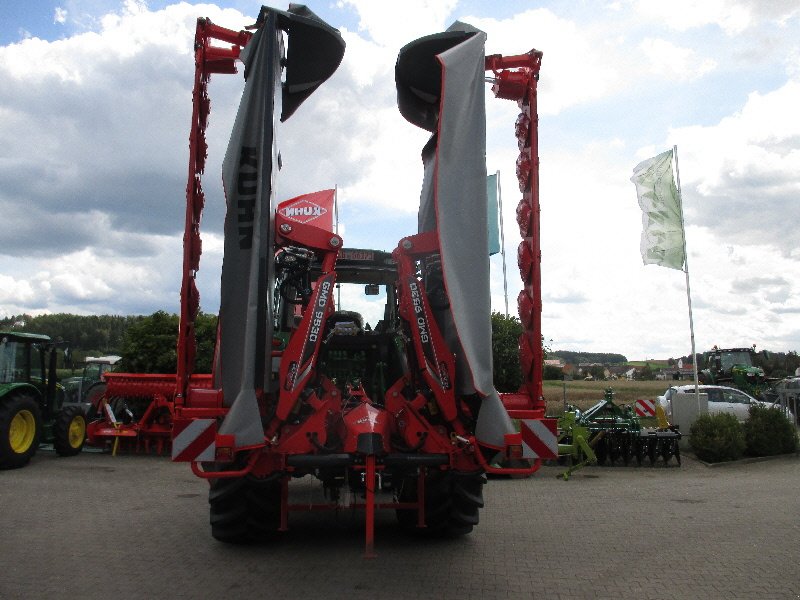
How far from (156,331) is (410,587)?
13.3 m

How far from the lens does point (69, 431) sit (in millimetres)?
14312

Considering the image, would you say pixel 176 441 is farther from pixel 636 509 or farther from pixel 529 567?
pixel 636 509

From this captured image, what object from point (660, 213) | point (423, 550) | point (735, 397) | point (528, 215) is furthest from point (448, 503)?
point (735, 397)

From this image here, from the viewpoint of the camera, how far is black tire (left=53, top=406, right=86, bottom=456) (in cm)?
1412

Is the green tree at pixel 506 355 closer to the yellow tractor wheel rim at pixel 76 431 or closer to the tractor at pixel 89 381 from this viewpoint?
the yellow tractor wheel rim at pixel 76 431

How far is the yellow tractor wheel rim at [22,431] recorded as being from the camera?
12633mm

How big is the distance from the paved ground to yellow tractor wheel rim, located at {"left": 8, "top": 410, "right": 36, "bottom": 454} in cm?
199

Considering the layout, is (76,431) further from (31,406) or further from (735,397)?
(735,397)

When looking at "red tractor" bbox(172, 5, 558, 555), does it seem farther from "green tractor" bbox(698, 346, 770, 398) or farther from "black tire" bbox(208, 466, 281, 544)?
"green tractor" bbox(698, 346, 770, 398)

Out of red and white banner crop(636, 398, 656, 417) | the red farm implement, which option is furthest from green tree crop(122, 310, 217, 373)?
red and white banner crop(636, 398, 656, 417)

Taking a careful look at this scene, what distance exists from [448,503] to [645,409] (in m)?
10.5

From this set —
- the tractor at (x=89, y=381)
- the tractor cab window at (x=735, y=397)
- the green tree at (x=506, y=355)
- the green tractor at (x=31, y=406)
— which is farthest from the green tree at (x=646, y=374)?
the green tractor at (x=31, y=406)

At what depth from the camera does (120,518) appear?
328 inches

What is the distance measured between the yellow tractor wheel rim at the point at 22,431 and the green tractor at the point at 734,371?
2351 centimetres
